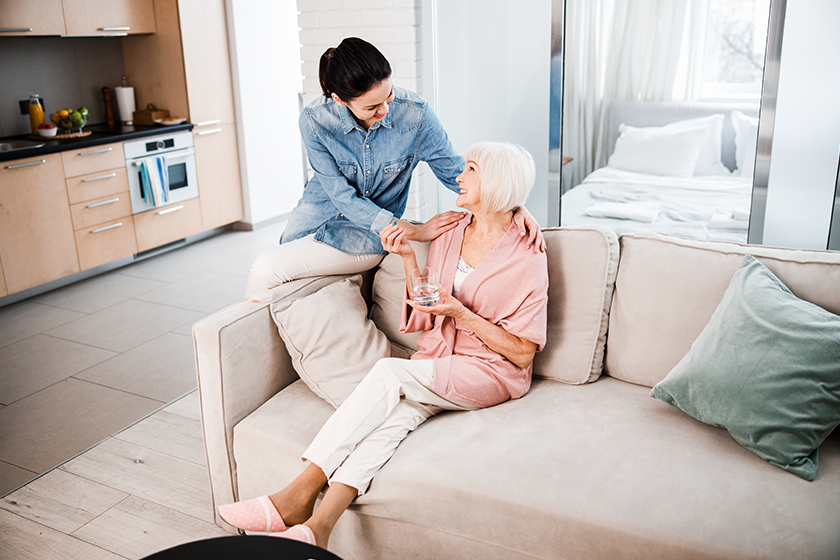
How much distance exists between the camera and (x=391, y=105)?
219 cm

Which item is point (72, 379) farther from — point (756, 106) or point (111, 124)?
point (756, 106)

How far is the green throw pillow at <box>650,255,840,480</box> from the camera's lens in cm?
154

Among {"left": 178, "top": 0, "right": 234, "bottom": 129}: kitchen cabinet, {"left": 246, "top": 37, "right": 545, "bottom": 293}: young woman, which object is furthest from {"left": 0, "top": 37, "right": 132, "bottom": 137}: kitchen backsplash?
{"left": 246, "top": 37, "right": 545, "bottom": 293}: young woman

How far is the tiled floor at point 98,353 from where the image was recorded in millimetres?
2605

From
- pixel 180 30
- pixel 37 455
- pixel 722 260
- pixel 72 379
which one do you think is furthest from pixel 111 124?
pixel 722 260

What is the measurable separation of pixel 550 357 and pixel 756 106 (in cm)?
177

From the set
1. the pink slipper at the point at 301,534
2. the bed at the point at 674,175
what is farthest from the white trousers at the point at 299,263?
the bed at the point at 674,175

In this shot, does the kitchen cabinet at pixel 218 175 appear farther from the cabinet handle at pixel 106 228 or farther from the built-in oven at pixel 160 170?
the cabinet handle at pixel 106 228

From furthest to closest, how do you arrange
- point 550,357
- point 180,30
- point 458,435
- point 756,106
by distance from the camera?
point 180,30 < point 756,106 < point 550,357 < point 458,435

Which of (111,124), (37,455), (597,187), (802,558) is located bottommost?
(37,455)

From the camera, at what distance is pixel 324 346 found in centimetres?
199

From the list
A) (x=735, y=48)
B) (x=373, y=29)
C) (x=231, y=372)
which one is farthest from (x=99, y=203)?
(x=735, y=48)

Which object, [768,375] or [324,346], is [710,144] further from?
[324,346]

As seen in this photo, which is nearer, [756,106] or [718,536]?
[718,536]
